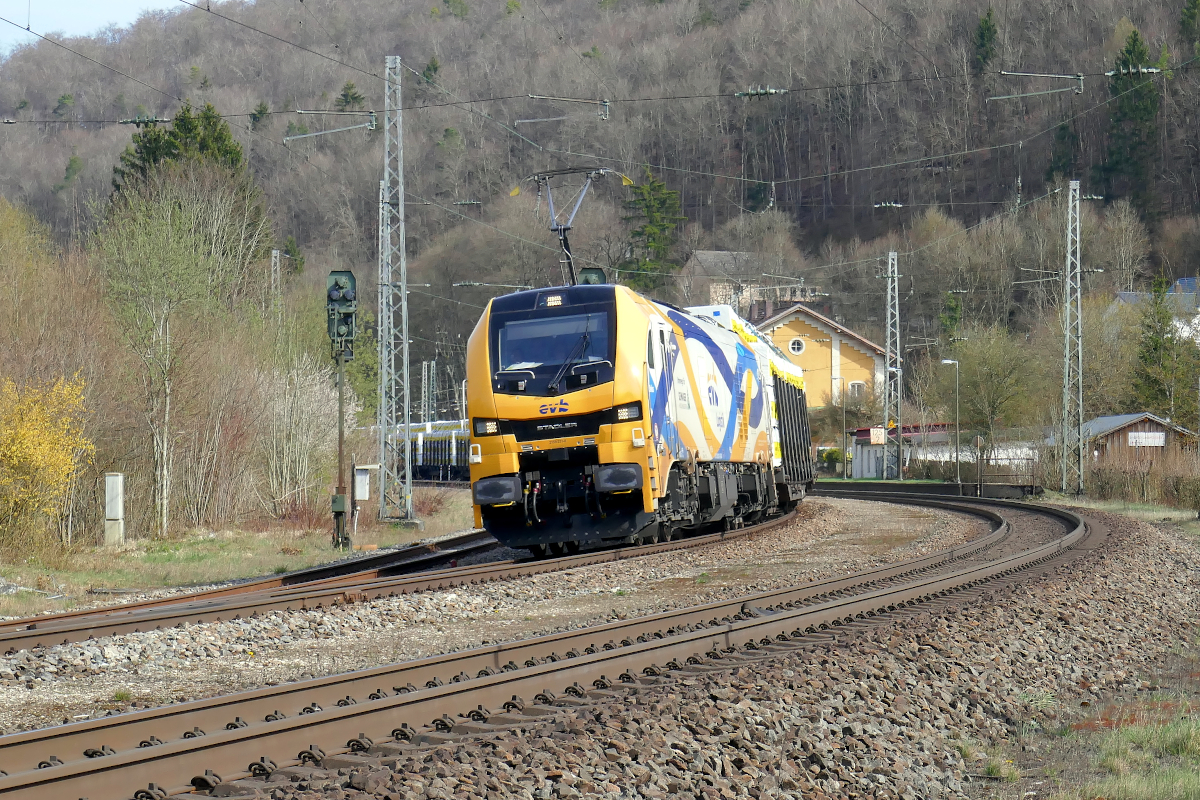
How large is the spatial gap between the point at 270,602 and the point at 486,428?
479cm

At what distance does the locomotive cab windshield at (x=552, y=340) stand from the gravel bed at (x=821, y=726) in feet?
21.4

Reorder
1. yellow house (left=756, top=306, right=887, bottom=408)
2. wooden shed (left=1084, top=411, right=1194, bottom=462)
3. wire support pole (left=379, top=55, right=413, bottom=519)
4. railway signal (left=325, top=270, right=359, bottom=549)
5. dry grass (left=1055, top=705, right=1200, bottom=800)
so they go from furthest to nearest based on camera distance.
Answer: yellow house (left=756, top=306, right=887, bottom=408) → wooden shed (left=1084, top=411, right=1194, bottom=462) → wire support pole (left=379, top=55, right=413, bottom=519) → railway signal (left=325, top=270, right=359, bottom=549) → dry grass (left=1055, top=705, right=1200, bottom=800)

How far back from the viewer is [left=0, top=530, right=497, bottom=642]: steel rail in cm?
1133

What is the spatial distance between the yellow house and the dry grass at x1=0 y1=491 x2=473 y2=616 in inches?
2176

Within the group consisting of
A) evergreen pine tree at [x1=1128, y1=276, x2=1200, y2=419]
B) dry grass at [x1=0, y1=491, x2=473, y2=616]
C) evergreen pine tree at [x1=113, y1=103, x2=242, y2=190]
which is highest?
evergreen pine tree at [x1=113, y1=103, x2=242, y2=190]

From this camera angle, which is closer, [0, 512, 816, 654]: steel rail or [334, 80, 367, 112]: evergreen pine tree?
[0, 512, 816, 654]: steel rail

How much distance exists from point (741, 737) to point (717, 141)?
95.9 metres

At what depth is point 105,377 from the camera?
907 inches

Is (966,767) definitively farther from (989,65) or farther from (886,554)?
(989,65)

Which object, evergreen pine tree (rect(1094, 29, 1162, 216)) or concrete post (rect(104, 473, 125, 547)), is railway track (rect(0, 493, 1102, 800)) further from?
evergreen pine tree (rect(1094, 29, 1162, 216))

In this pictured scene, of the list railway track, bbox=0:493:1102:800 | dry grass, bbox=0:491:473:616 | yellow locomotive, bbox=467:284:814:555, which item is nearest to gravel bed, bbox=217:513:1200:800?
railway track, bbox=0:493:1102:800

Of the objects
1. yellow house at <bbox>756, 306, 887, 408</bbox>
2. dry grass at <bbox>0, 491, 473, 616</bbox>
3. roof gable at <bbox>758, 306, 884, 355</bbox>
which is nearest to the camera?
dry grass at <bbox>0, 491, 473, 616</bbox>

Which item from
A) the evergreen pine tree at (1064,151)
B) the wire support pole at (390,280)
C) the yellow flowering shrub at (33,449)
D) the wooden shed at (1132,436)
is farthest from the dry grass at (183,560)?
the evergreen pine tree at (1064,151)

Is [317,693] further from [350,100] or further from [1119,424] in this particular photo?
[350,100]
